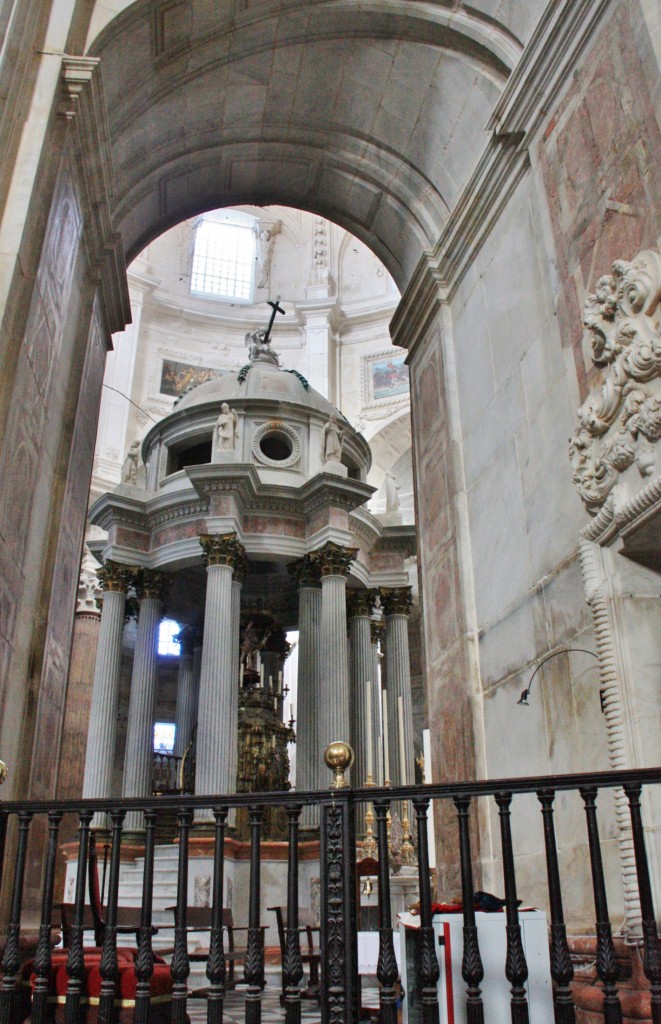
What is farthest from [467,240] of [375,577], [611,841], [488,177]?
[375,577]

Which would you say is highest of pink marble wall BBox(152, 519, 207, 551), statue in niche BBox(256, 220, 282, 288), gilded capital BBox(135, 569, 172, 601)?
statue in niche BBox(256, 220, 282, 288)

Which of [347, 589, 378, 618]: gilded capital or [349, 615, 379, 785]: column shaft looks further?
[347, 589, 378, 618]: gilded capital

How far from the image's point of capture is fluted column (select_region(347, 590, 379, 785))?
15.3 metres

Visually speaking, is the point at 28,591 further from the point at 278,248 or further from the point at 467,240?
the point at 278,248

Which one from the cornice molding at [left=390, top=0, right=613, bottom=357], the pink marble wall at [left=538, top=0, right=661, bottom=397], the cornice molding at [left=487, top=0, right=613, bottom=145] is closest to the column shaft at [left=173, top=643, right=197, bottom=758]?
the cornice molding at [left=390, top=0, right=613, bottom=357]

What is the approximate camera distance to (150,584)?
623 inches

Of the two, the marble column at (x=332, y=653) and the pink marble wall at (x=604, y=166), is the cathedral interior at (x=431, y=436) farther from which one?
the marble column at (x=332, y=653)

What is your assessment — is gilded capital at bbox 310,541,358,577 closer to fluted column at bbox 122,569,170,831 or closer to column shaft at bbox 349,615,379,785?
column shaft at bbox 349,615,379,785

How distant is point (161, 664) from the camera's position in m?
22.0

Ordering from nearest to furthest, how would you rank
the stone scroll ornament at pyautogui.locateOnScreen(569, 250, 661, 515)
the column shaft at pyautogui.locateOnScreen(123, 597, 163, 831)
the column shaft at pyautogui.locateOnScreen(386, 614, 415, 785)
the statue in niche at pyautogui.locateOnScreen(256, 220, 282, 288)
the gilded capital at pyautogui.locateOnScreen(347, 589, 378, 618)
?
the stone scroll ornament at pyautogui.locateOnScreen(569, 250, 661, 515), the column shaft at pyautogui.locateOnScreen(123, 597, 163, 831), the column shaft at pyautogui.locateOnScreen(386, 614, 415, 785), the gilded capital at pyautogui.locateOnScreen(347, 589, 378, 618), the statue in niche at pyautogui.locateOnScreen(256, 220, 282, 288)

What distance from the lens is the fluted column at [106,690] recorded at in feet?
45.2

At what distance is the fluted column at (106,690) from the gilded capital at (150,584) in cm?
23

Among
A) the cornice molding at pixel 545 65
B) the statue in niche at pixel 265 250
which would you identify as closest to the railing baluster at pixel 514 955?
the cornice molding at pixel 545 65

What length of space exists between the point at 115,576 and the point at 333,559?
12.6ft
